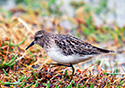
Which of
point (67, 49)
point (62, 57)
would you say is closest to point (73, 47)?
point (67, 49)

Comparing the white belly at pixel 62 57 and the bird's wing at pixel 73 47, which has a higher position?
the bird's wing at pixel 73 47

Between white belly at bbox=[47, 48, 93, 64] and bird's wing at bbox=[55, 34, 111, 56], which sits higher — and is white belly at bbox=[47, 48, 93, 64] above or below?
below

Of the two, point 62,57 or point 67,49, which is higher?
point 67,49

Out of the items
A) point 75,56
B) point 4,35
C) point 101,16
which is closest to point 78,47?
point 75,56

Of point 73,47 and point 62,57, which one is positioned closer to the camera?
point 62,57

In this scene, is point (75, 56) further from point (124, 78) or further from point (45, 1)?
point (45, 1)

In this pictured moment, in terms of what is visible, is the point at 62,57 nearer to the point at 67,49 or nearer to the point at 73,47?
the point at 67,49
